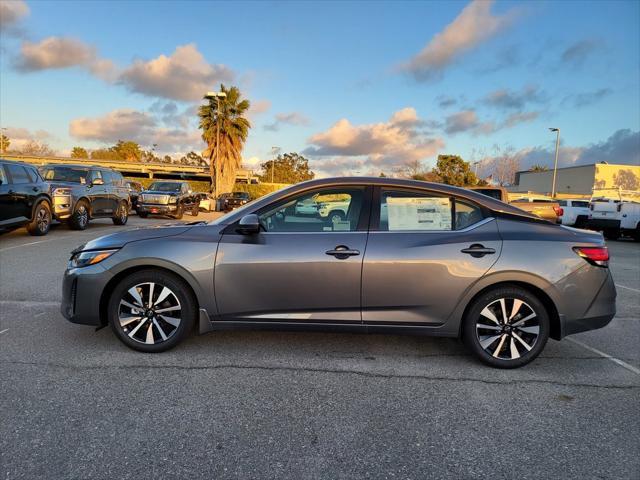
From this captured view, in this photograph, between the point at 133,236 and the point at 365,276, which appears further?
the point at 133,236

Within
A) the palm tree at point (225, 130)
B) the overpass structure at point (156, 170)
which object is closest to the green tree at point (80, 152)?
the overpass structure at point (156, 170)

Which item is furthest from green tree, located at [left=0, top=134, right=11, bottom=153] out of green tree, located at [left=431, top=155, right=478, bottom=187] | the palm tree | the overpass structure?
green tree, located at [left=431, top=155, right=478, bottom=187]

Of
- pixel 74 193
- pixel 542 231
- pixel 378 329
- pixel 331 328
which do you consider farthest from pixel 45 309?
pixel 74 193

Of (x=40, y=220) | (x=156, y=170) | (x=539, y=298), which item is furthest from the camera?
(x=156, y=170)

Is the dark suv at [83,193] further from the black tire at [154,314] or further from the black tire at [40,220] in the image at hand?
the black tire at [154,314]

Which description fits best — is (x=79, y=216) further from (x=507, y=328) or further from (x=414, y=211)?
(x=507, y=328)

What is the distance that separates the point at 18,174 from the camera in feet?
32.2

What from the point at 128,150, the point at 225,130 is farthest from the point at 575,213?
the point at 128,150

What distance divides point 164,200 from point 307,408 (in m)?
17.1

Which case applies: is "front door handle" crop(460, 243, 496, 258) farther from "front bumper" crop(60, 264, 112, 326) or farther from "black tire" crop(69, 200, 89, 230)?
"black tire" crop(69, 200, 89, 230)

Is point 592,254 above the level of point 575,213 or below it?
below

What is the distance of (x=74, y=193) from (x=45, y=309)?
8.56 metres

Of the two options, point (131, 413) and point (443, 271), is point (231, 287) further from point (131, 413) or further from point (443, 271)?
point (443, 271)

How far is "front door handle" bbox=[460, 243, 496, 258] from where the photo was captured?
349 centimetres
